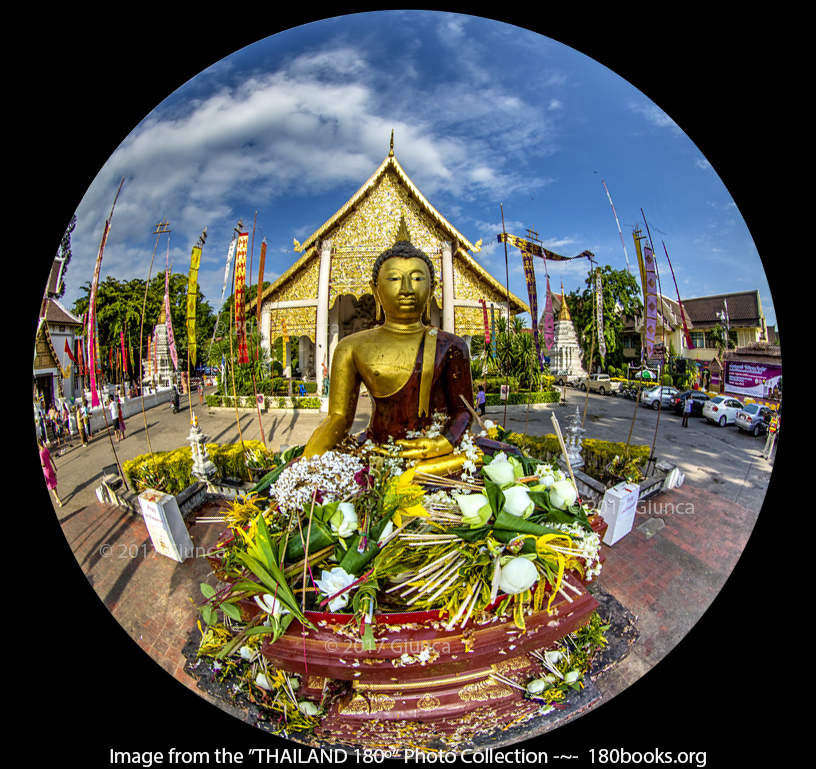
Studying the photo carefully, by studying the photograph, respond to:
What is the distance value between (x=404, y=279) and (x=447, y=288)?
39 centimetres

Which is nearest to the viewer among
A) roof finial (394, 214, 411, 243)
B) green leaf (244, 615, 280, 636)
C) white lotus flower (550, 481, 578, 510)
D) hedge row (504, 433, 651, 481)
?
green leaf (244, 615, 280, 636)

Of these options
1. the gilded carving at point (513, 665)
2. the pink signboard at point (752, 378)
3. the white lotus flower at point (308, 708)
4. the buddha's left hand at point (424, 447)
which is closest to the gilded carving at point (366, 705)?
the white lotus flower at point (308, 708)

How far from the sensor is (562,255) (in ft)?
7.61

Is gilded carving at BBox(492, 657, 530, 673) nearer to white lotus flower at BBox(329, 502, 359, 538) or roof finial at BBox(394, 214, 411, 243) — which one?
white lotus flower at BBox(329, 502, 359, 538)

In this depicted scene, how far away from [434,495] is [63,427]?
234 cm

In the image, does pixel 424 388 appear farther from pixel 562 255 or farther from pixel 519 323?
pixel 562 255

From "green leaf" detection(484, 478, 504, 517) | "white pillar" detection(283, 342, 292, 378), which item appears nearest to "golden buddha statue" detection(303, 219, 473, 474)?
"white pillar" detection(283, 342, 292, 378)

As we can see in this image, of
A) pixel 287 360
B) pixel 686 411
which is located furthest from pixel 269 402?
pixel 686 411

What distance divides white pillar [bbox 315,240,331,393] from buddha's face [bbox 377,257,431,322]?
395 millimetres

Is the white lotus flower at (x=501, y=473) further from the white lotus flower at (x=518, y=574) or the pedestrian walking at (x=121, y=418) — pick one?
the pedestrian walking at (x=121, y=418)

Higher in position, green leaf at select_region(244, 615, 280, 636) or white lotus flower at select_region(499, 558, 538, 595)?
white lotus flower at select_region(499, 558, 538, 595)

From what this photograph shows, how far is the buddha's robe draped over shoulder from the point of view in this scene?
99.7 inches

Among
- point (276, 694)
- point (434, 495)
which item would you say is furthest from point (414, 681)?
point (434, 495)

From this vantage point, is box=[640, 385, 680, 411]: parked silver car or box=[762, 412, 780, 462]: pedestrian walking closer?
box=[762, 412, 780, 462]: pedestrian walking
